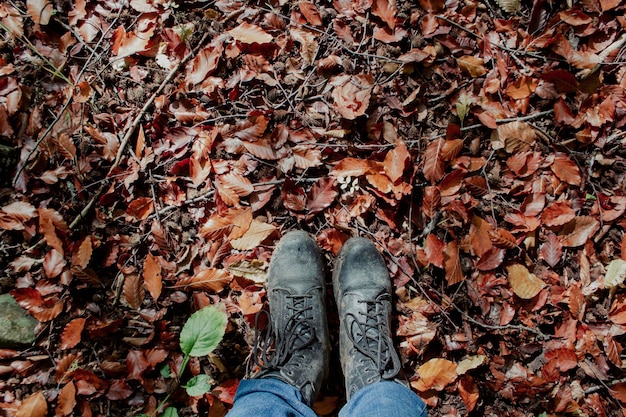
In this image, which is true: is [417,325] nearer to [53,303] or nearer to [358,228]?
[358,228]

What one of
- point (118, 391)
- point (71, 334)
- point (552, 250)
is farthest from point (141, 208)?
point (552, 250)

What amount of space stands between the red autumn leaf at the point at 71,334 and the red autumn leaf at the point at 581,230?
2183 mm

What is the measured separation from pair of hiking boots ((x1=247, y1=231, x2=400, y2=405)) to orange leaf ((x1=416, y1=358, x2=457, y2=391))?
181mm

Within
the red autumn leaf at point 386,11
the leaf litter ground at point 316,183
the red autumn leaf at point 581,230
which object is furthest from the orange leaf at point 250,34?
the red autumn leaf at point 581,230

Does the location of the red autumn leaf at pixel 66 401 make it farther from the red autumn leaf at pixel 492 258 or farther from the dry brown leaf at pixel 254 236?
the red autumn leaf at pixel 492 258

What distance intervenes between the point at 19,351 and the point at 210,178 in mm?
1127

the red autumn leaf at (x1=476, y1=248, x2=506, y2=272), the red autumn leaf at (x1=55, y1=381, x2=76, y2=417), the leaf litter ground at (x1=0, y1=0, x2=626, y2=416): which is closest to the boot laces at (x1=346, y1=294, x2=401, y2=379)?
the leaf litter ground at (x1=0, y1=0, x2=626, y2=416)

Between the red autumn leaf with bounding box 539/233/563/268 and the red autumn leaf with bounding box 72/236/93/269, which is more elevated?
the red autumn leaf with bounding box 72/236/93/269

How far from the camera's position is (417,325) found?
1819 millimetres

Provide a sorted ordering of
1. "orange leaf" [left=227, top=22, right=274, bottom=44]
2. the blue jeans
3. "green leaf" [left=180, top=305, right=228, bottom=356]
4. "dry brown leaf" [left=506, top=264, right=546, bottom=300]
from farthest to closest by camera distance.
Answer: "orange leaf" [left=227, top=22, right=274, bottom=44], "dry brown leaf" [left=506, top=264, right=546, bottom=300], "green leaf" [left=180, top=305, right=228, bottom=356], the blue jeans

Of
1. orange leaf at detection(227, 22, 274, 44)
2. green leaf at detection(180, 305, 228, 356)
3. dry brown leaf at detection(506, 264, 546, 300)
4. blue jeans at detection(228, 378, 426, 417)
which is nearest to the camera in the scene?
blue jeans at detection(228, 378, 426, 417)

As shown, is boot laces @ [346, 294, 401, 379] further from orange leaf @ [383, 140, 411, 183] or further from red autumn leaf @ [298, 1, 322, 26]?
red autumn leaf @ [298, 1, 322, 26]

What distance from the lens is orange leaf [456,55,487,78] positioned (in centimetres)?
186

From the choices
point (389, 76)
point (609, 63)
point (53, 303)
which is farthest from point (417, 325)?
point (53, 303)
